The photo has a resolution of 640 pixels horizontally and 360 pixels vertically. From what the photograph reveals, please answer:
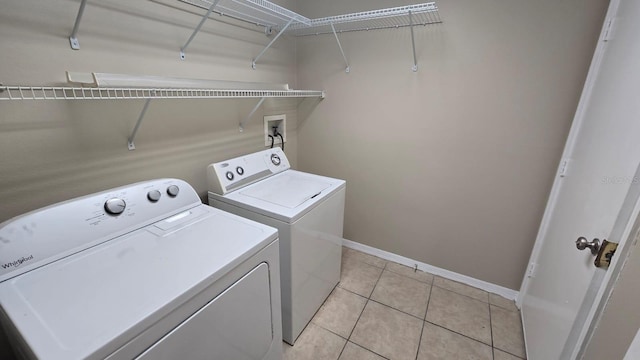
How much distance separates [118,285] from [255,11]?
65.1 inches

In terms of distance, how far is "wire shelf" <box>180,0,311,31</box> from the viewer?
145cm

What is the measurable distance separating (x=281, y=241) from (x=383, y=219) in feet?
4.05

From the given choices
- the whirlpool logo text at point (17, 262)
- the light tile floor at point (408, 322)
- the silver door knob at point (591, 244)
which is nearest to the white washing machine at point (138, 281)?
the whirlpool logo text at point (17, 262)

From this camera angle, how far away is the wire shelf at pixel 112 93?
0.86 metres

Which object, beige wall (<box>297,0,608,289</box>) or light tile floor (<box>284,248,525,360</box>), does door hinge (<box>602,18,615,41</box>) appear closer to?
beige wall (<box>297,0,608,289</box>)

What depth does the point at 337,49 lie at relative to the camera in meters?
2.17

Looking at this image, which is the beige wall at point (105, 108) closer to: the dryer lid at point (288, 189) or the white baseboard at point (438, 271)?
the dryer lid at point (288, 189)

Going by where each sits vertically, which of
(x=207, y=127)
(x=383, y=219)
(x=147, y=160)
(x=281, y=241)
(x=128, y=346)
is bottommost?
(x=383, y=219)

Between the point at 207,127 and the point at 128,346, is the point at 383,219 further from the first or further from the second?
the point at 128,346

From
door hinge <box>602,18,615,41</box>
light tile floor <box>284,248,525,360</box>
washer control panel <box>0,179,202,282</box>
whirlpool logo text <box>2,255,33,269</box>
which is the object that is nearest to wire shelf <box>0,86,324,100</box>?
washer control panel <box>0,179,202,282</box>

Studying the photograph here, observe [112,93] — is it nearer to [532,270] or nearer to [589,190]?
[589,190]

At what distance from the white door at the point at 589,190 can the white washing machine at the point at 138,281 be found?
3.91 feet

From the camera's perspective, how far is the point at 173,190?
4.18ft

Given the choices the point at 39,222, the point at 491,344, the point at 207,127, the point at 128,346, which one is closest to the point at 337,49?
the point at 207,127
